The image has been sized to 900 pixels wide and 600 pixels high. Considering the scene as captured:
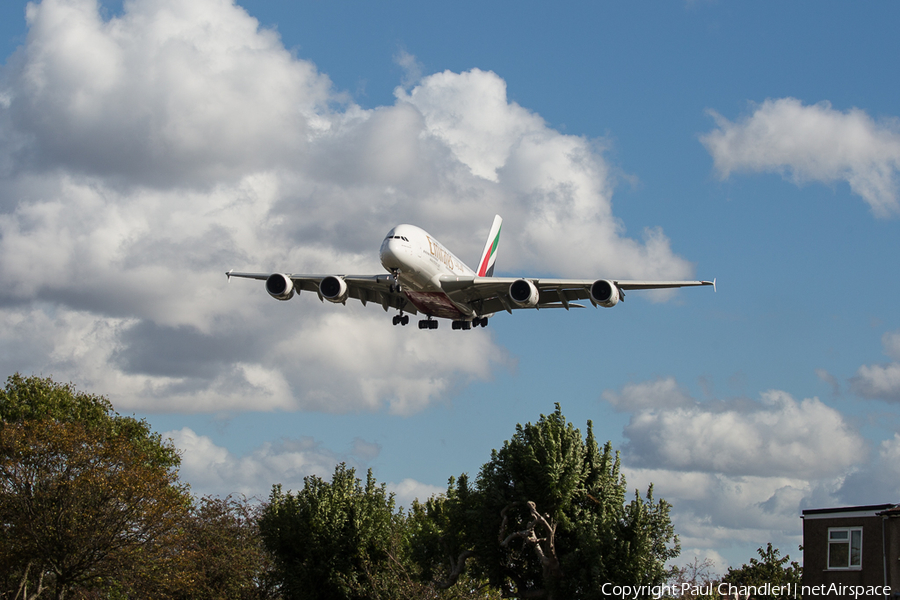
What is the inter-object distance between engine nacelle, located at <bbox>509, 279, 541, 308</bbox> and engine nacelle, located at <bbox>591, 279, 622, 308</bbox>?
9.12ft

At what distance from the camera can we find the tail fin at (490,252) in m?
63.3

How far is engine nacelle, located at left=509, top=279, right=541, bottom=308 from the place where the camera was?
127ft

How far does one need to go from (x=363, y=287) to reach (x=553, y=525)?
1505 centimetres

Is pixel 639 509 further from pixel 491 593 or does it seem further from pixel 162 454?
pixel 162 454

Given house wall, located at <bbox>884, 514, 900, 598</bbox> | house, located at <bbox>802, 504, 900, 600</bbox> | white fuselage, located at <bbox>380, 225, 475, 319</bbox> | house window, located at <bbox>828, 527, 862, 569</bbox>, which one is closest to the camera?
house wall, located at <bbox>884, 514, 900, 598</bbox>

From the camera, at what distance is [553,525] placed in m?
34.8

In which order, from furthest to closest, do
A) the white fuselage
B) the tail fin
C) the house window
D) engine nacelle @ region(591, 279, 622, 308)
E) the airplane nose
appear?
the tail fin → engine nacelle @ region(591, 279, 622, 308) → the white fuselage → the airplane nose → the house window

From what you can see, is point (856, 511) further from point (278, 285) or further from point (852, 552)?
point (278, 285)

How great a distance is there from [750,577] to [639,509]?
87.3 feet

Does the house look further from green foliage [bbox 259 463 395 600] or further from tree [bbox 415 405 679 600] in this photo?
green foliage [bbox 259 463 395 600]

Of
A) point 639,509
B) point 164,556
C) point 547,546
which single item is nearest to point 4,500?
point 164,556

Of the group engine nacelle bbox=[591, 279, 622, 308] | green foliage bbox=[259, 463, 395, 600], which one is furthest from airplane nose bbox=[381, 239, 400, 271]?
green foliage bbox=[259, 463, 395, 600]

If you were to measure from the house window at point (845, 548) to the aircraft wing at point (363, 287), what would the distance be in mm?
21188

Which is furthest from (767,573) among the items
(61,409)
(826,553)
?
(61,409)
